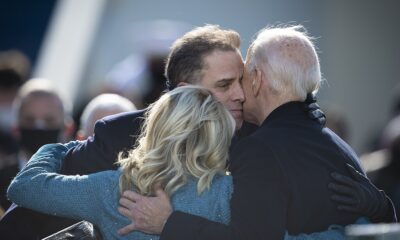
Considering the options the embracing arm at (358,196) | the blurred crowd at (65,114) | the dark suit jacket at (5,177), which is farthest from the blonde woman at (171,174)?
the dark suit jacket at (5,177)

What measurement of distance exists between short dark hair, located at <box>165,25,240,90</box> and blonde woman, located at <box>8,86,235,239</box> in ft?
2.21

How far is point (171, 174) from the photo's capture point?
4.91 m

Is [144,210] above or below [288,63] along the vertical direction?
below

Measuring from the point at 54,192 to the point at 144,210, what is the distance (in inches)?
16.4

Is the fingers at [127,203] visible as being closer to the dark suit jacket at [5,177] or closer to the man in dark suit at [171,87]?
the man in dark suit at [171,87]

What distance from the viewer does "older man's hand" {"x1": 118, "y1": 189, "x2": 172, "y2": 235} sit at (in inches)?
193

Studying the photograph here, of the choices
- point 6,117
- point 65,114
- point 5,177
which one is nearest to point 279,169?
point 5,177

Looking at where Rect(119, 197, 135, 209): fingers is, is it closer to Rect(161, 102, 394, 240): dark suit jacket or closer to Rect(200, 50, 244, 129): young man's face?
Rect(161, 102, 394, 240): dark suit jacket

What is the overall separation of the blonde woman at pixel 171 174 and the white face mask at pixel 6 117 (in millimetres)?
4570

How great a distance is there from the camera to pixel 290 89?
532cm

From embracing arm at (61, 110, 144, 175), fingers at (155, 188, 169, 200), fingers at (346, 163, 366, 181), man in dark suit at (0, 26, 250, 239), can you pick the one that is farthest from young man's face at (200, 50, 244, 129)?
fingers at (155, 188, 169, 200)

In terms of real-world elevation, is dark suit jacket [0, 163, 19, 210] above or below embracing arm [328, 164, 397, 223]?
below

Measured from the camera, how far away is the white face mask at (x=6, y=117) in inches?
378

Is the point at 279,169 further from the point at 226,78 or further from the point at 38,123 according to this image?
the point at 38,123
